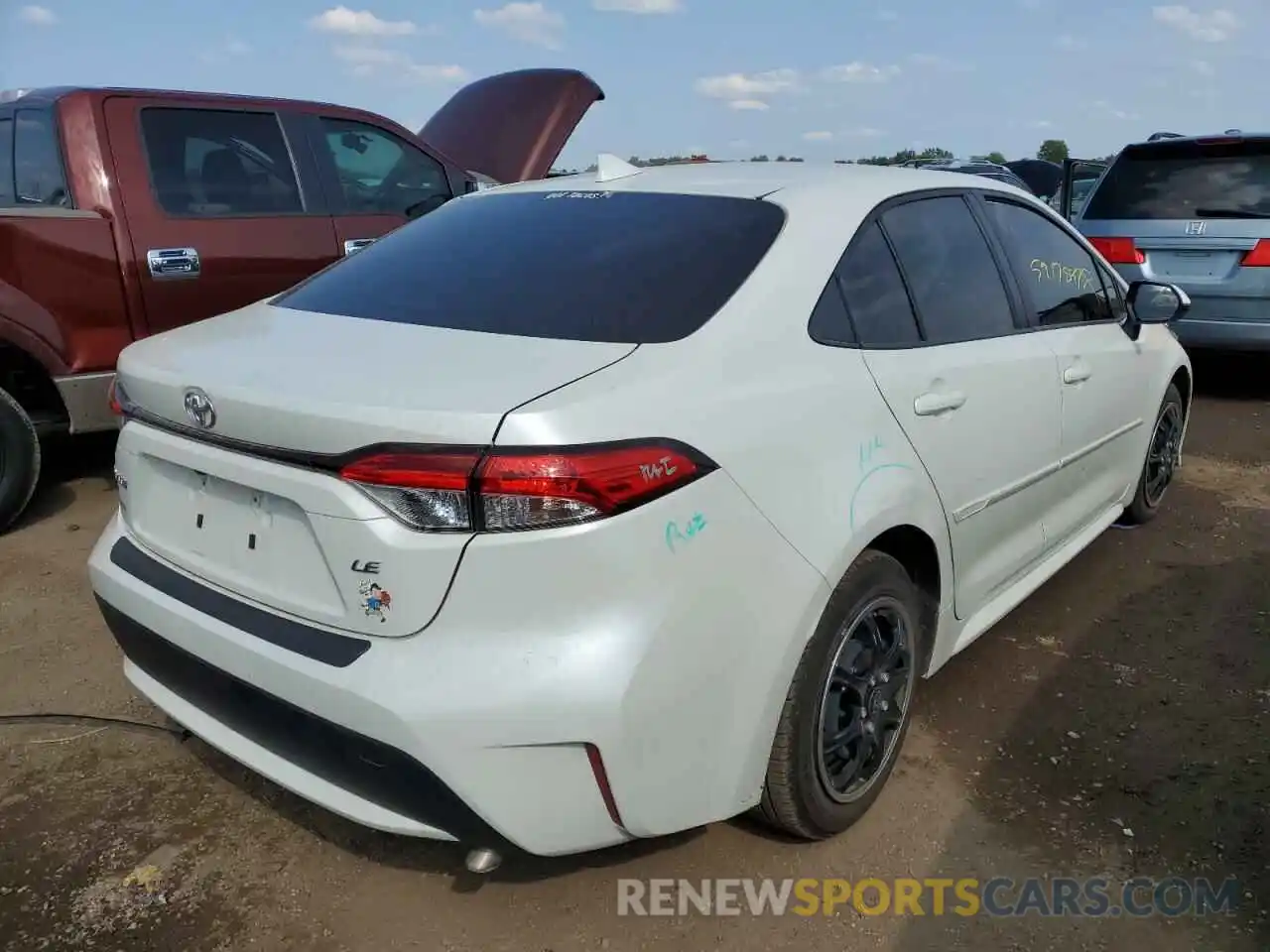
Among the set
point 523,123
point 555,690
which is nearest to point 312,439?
point 555,690

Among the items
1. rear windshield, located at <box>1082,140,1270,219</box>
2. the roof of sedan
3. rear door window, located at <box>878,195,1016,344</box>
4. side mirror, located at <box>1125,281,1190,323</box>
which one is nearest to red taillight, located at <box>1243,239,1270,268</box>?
rear windshield, located at <box>1082,140,1270,219</box>

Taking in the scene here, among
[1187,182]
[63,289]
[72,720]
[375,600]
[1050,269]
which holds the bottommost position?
[72,720]

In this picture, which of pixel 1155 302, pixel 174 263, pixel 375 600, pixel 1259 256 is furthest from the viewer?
pixel 1259 256

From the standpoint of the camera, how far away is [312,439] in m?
1.87

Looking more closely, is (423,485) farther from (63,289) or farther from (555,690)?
(63,289)

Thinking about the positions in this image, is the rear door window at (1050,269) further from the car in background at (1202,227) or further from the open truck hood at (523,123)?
the open truck hood at (523,123)

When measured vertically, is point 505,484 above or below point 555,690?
above

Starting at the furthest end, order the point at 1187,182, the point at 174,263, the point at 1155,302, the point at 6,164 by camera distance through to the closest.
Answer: the point at 1187,182, the point at 6,164, the point at 174,263, the point at 1155,302

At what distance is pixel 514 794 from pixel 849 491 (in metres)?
0.94

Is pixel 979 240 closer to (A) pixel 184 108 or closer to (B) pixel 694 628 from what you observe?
(B) pixel 694 628

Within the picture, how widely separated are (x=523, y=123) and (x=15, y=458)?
385cm

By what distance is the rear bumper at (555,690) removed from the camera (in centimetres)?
179

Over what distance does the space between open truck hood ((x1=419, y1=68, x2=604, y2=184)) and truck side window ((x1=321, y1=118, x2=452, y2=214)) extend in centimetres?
87

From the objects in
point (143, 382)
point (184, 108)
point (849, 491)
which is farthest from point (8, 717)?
point (184, 108)
